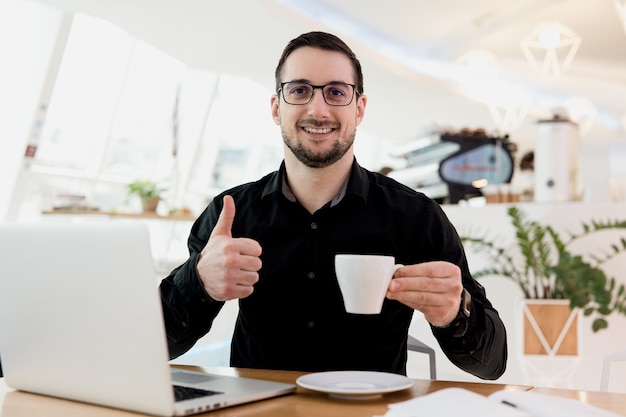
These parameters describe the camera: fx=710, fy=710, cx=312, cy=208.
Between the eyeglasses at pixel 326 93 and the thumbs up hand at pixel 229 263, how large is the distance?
1.79 feet

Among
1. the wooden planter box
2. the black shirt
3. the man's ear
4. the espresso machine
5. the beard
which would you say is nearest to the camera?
the black shirt

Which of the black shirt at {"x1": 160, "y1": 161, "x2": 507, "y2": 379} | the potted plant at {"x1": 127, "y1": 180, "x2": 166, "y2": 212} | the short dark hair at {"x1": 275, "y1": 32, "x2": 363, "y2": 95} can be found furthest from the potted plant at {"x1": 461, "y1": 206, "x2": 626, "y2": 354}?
the potted plant at {"x1": 127, "y1": 180, "x2": 166, "y2": 212}

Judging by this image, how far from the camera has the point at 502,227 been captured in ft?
12.8

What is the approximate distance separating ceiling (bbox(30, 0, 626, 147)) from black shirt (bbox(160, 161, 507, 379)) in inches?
156

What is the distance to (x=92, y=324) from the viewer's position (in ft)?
3.66

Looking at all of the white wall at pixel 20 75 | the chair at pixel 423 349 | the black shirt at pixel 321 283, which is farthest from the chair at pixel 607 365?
the white wall at pixel 20 75

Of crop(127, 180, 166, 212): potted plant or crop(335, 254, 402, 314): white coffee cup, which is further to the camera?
crop(127, 180, 166, 212): potted plant

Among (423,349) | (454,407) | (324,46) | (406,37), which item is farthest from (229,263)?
(406,37)

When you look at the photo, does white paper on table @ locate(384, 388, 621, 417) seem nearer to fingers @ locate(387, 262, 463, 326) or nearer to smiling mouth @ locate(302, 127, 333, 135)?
fingers @ locate(387, 262, 463, 326)

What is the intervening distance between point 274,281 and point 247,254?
0.50 m

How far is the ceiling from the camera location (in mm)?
5848

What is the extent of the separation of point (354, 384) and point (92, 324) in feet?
1.53

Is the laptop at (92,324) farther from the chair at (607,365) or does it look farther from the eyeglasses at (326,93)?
the chair at (607,365)

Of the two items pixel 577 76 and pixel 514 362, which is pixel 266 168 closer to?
pixel 577 76
